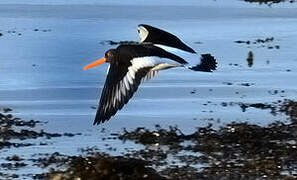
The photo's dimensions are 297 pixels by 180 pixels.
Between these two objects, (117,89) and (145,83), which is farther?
(145,83)

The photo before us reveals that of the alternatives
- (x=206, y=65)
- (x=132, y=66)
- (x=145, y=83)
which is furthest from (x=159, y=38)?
(x=145, y=83)

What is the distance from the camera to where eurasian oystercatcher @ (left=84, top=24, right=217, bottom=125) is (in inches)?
349

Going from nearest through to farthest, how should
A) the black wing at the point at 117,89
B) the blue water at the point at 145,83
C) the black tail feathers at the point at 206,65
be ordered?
the black wing at the point at 117,89, the black tail feathers at the point at 206,65, the blue water at the point at 145,83

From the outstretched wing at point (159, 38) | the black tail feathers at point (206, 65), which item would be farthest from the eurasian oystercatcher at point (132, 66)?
the outstretched wing at point (159, 38)

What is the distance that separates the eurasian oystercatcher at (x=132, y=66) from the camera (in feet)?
29.1

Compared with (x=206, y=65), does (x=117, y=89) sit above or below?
below

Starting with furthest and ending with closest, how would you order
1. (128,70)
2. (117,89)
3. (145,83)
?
1. (145,83)
2. (128,70)
3. (117,89)

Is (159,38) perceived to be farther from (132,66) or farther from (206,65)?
(132,66)

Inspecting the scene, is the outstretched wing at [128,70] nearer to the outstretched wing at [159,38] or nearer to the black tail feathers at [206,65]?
the black tail feathers at [206,65]

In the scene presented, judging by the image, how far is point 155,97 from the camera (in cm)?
1090

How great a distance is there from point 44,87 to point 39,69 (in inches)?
36.7

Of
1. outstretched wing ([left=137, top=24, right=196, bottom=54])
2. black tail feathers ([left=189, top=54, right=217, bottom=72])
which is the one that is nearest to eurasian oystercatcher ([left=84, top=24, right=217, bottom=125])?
black tail feathers ([left=189, top=54, right=217, bottom=72])

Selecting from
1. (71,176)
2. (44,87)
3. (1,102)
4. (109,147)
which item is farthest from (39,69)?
(71,176)

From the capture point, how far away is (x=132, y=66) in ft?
30.1
